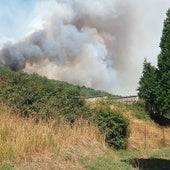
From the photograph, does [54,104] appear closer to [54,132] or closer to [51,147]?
[54,132]

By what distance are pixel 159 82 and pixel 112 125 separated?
25.3 metres

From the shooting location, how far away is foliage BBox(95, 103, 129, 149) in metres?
22.5

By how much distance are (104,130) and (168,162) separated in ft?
13.8

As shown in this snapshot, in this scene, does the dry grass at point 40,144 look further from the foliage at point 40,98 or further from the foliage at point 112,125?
the foliage at point 112,125

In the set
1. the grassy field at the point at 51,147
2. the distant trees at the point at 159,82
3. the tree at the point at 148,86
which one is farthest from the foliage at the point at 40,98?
the tree at the point at 148,86

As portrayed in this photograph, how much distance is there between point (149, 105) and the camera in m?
49.3

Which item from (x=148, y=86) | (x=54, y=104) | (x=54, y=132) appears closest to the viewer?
(x=54, y=132)

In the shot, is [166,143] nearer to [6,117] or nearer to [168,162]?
[168,162]

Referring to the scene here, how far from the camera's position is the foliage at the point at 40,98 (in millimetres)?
18531

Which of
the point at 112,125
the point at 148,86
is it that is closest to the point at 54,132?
the point at 112,125

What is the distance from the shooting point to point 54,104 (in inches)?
797

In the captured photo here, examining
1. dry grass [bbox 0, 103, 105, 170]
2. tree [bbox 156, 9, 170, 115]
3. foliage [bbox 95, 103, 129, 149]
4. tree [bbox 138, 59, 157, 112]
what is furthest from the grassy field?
tree [bbox 138, 59, 157, 112]

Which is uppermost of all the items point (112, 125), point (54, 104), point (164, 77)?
point (164, 77)

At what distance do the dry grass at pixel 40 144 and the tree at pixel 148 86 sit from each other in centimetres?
3096
